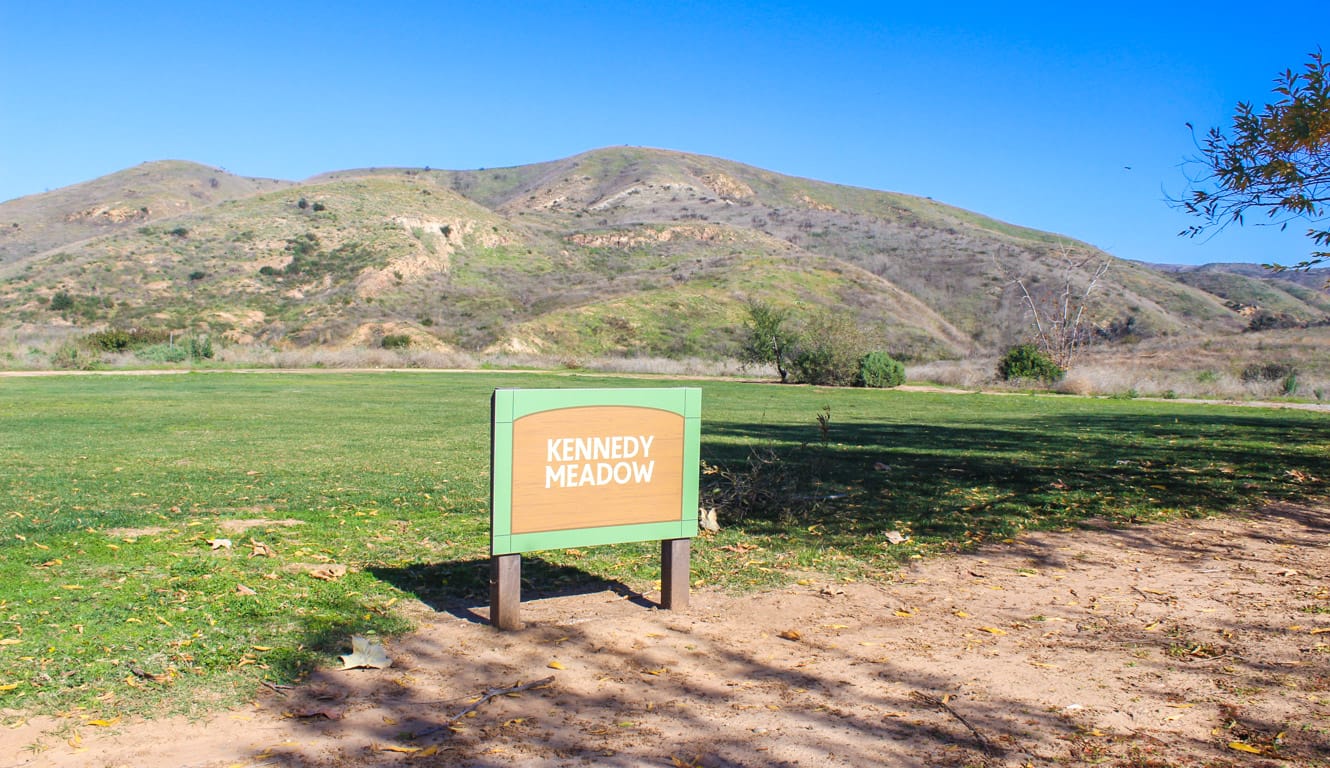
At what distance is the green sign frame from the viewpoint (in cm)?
530

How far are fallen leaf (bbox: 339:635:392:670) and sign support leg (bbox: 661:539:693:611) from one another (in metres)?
1.69

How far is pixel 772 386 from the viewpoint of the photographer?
36.2 metres

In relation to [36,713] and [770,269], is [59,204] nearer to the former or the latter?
[770,269]

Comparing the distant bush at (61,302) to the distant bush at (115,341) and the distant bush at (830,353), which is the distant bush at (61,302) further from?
the distant bush at (830,353)

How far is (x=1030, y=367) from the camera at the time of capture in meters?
37.5

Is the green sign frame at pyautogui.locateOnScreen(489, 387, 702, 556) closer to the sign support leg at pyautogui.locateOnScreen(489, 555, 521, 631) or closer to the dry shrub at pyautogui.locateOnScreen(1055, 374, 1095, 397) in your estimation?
the sign support leg at pyautogui.locateOnScreen(489, 555, 521, 631)

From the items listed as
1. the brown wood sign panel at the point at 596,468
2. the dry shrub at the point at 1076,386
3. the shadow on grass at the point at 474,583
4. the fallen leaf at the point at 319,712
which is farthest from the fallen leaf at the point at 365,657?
the dry shrub at the point at 1076,386

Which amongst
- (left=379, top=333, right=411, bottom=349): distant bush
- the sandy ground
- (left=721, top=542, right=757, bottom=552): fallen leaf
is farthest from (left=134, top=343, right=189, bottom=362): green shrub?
the sandy ground

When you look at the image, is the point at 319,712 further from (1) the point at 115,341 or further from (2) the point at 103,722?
(1) the point at 115,341

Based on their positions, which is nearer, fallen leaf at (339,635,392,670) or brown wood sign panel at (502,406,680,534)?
fallen leaf at (339,635,392,670)

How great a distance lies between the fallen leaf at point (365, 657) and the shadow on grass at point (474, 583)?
0.79 m

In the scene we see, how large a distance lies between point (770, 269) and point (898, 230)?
31.1m

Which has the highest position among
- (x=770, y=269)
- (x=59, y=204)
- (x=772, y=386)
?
(x=59, y=204)

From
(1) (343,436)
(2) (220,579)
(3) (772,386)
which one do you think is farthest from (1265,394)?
(2) (220,579)
